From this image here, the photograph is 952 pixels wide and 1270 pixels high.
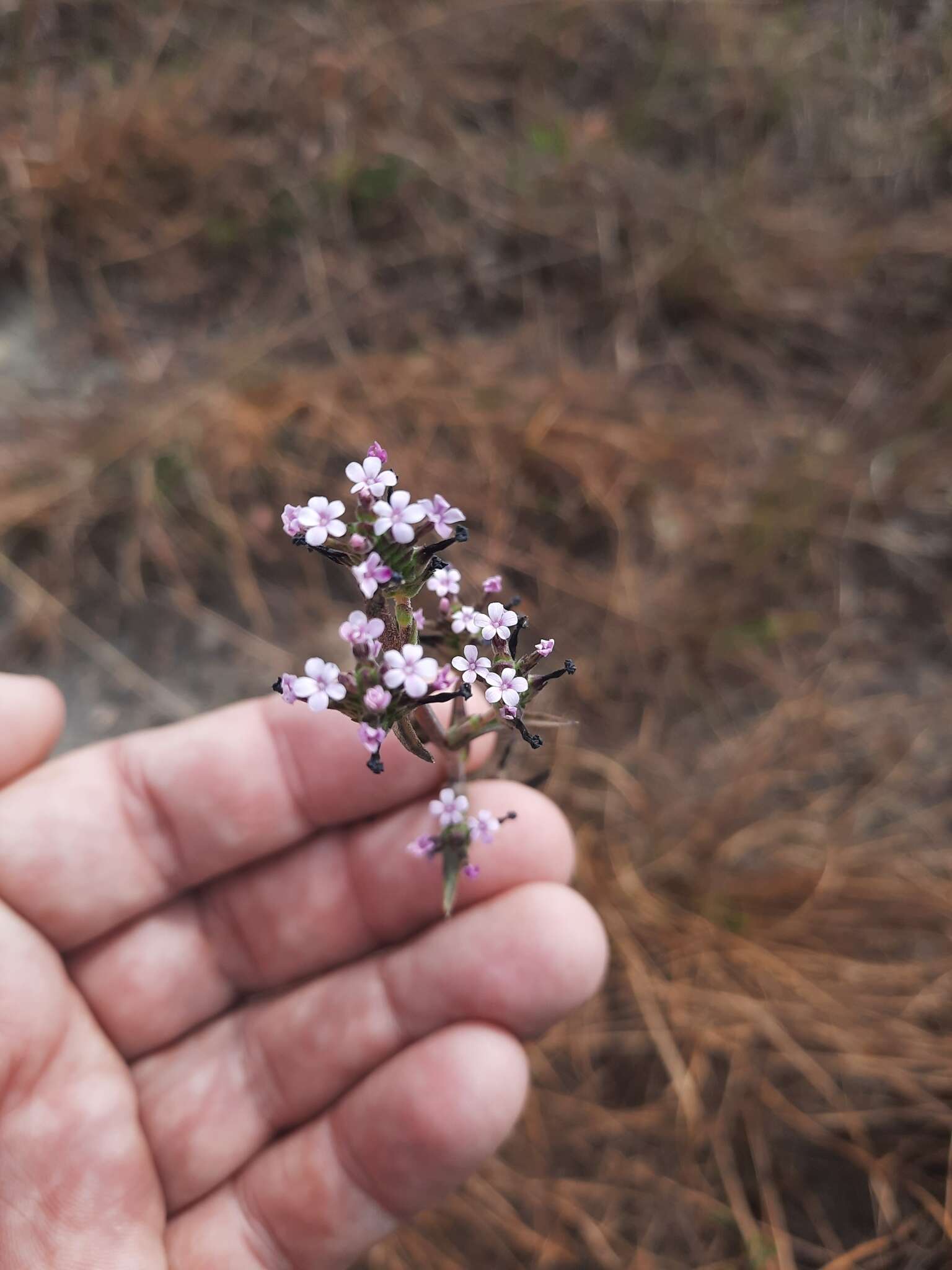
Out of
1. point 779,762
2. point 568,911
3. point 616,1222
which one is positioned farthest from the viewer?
point 779,762

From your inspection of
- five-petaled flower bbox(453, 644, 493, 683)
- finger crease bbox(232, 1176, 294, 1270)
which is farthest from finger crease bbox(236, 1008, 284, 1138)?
five-petaled flower bbox(453, 644, 493, 683)

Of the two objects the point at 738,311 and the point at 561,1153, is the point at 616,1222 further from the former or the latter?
the point at 738,311

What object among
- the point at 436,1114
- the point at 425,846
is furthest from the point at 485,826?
the point at 436,1114

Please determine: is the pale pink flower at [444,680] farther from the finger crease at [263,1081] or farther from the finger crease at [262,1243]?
the finger crease at [262,1243]

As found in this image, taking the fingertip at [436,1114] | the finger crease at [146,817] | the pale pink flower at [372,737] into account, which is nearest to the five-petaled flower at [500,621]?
the pale pink flower at [372,737]

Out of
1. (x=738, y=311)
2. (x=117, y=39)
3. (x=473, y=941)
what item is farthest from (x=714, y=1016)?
(x=117, y=39)

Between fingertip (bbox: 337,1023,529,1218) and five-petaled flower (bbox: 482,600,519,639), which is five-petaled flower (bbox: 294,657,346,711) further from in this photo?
fingertip (bbox: 337,1023,529,1218)

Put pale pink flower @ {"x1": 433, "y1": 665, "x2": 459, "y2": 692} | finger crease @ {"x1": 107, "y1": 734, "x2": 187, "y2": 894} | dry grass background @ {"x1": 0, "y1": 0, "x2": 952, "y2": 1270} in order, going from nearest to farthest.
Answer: pale pink flower @ {"x1": 433, "y1": 665, "x2": 459, "y2": 692} → finger crease @ {"x1": 107, "y1": 734, "x2": 187, "y2": 894} → dry grass background @ {"x1": 0, "y1": 0, "x2": 952, "y2": 1270}
